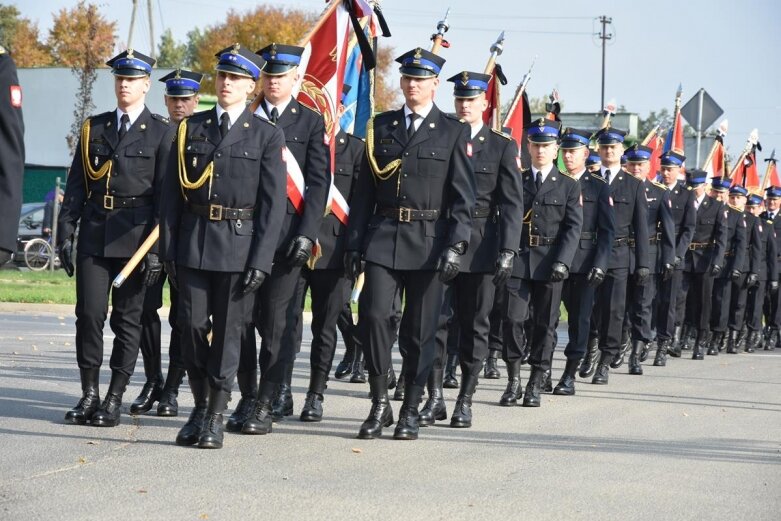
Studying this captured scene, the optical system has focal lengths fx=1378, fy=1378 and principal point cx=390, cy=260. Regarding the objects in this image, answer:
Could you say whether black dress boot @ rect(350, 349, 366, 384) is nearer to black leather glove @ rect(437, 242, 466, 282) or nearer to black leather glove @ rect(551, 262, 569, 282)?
black leather glove @ rect(551, 262, 569, 282)

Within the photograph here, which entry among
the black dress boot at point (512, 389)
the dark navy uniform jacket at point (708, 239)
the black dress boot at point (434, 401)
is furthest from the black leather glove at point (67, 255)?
the dark navy uniform jacket at point (708, 239)

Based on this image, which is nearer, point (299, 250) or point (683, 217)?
point (299, 250)

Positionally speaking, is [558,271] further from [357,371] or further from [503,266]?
[357,371]

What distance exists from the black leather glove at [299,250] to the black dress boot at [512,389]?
3.06 m

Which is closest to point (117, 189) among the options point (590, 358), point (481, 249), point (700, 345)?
point (481, 249)

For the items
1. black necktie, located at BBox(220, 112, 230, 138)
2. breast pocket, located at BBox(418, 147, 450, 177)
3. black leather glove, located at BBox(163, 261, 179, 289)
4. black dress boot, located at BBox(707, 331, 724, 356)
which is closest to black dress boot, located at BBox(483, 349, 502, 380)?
breast pocket, located at BBox(418, 147, 450, 177)

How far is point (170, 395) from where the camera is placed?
9.48m

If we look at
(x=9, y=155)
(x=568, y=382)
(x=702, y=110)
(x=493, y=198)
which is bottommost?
(x=568, y=382)

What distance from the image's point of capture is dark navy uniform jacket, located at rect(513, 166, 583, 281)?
37.2 feet

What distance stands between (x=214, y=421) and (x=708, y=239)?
457 inches

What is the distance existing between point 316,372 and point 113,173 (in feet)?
6.59

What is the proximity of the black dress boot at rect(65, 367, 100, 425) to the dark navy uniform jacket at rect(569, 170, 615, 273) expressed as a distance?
5.15m

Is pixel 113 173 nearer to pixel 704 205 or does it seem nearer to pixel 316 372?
pixel 316 372

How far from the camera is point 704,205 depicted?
18.4m
